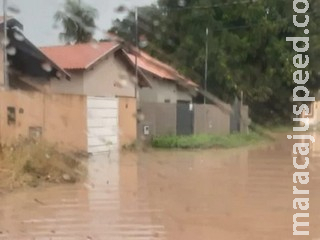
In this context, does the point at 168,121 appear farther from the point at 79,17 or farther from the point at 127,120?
the point at 79,17

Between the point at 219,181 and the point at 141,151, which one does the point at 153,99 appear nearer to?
the point at 141,151

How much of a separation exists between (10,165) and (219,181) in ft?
9.68

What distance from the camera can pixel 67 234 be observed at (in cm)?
A: 482

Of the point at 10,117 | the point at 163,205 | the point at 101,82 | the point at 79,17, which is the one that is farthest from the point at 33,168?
the point at 79,17

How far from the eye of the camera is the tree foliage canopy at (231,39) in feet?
9.63

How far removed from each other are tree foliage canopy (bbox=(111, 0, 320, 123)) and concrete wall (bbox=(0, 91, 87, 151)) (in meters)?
4.86

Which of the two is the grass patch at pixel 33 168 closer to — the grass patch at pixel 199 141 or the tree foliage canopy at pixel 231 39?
the tree foliage canopy at pixel 231 39

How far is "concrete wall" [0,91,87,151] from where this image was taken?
10016mm

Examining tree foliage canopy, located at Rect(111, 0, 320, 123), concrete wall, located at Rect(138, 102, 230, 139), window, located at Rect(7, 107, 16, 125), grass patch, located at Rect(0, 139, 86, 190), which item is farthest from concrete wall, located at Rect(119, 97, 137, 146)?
tree foliage canopy, located at Rect(111, 0, 320, 123)

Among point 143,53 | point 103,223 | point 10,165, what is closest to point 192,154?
point 10,165

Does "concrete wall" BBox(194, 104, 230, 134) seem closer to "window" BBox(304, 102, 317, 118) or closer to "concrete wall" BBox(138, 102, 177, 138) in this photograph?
"concrete wall" BBox(138, 102, 177, 138)

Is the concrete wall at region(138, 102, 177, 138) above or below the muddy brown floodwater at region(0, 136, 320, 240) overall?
above

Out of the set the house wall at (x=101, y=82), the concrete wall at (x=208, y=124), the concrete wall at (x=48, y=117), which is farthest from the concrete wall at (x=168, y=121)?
the concrete wall at (x=48, y=117)

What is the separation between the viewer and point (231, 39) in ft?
15.9
